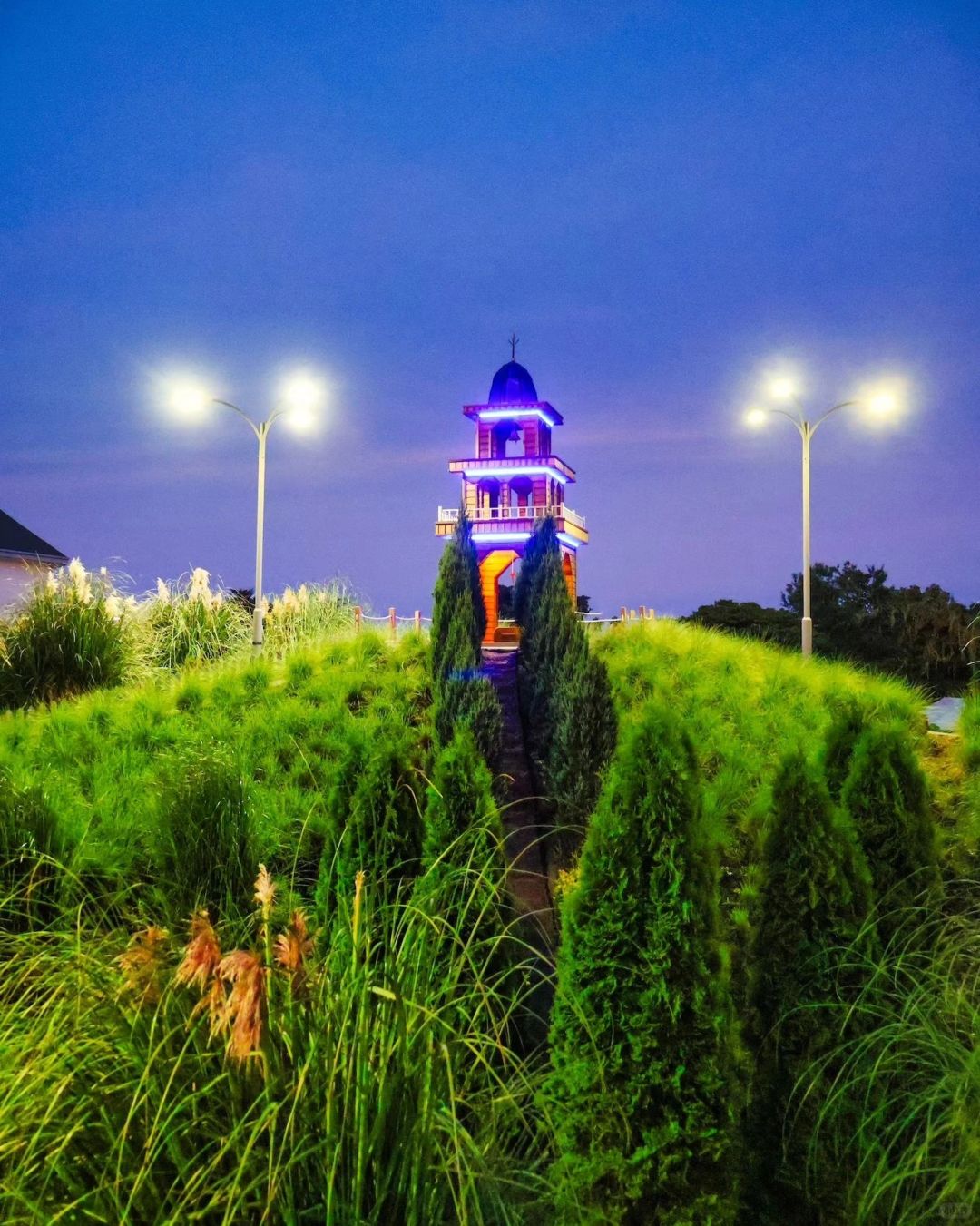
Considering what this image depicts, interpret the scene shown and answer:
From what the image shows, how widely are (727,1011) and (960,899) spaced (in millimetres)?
4854

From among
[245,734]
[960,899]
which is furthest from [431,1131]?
[245,734]

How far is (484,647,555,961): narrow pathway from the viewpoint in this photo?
782 cm

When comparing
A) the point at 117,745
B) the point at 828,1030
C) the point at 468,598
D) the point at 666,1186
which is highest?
the point at 468,598

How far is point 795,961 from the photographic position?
16.6 feet

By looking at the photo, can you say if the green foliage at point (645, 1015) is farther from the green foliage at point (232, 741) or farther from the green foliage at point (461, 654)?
the green foliage at point (461, 654)

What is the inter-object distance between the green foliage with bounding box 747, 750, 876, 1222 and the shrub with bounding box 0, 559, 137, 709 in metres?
13.0

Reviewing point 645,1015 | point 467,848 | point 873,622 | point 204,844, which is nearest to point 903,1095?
point 645,1015

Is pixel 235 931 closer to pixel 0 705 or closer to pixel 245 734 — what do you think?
pixel 245 734

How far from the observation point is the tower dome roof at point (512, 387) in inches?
1342

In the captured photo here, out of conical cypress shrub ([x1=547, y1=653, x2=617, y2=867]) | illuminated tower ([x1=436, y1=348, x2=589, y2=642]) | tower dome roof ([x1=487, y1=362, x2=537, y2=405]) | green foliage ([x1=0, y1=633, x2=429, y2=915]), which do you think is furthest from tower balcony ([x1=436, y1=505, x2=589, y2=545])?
conical cypress shrub ([x1=547, y1=653, x2=617, y2=867])

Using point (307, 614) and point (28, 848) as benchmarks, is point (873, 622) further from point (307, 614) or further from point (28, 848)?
point (28, 848)

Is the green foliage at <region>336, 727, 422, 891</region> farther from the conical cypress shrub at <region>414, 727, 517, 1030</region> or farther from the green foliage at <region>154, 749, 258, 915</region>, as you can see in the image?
the green foliage at <region>154, 749, 258, 915</region>

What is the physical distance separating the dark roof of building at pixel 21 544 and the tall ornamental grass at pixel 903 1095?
32.7 meters

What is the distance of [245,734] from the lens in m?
11.9
